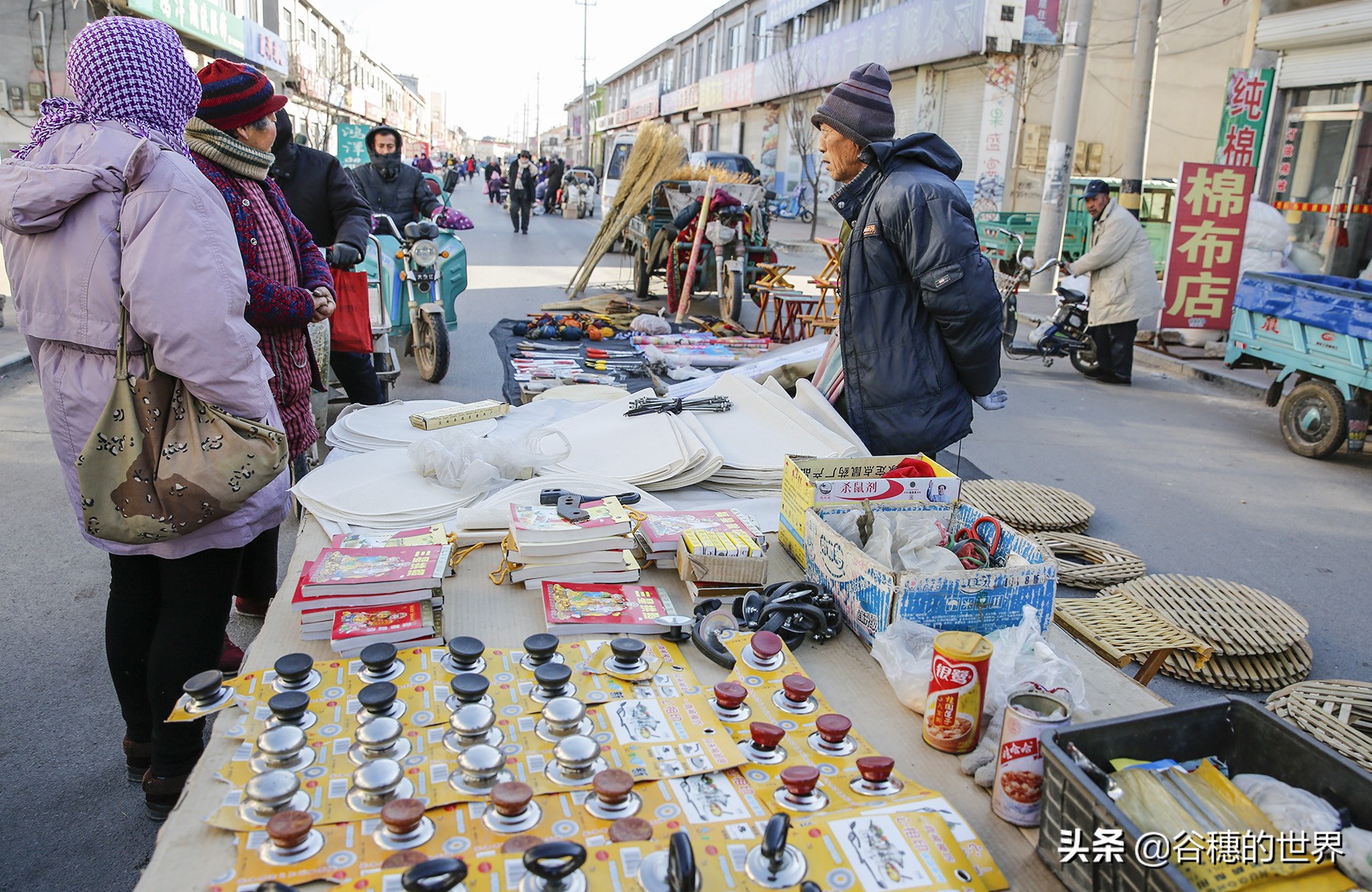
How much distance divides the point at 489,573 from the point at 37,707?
194 cm

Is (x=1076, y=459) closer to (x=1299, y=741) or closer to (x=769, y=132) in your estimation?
(x=1299, y=741)

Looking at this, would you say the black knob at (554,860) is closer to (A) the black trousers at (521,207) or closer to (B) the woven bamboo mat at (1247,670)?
(B) the woven bamboo mat at (1247,670)

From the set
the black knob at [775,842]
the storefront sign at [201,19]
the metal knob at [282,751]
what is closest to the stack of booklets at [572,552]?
the metal knob at [282,751]

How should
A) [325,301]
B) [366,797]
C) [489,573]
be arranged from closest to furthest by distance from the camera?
[366,797] < [489,573] < [325,301]

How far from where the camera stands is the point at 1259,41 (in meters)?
11.9

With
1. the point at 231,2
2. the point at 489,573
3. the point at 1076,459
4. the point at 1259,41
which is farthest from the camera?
the point at 231,2

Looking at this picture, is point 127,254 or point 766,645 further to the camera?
point 127,254

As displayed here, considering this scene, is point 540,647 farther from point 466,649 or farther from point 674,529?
point 674,529

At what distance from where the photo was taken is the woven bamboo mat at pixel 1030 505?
4898mm

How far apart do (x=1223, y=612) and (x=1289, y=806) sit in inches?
109

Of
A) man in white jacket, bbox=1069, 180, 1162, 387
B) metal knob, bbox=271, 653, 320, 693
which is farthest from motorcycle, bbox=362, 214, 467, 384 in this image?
man in white jacket, bbox=1069, 180, 1162, 387

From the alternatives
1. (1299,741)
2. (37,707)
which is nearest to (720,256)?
(37,707)

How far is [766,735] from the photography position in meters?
1.51

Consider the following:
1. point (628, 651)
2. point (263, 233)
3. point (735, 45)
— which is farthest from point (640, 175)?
point (735, 45)
